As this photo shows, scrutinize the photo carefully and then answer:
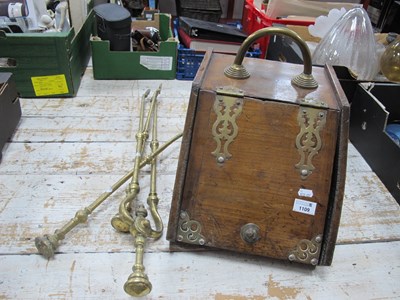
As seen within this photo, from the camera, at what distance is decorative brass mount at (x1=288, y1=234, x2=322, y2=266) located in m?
0.64

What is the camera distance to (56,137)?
0.96 m

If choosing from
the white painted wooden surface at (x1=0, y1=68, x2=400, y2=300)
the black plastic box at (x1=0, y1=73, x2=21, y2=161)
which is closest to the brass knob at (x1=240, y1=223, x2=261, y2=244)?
the white painted wooden surface at (x1=0, y1=68, x2=400, y2=300)

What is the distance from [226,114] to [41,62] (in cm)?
72

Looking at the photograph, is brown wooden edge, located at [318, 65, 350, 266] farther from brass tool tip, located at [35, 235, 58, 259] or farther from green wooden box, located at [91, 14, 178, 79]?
green wooden box, located at [91, 14, 178, 79]

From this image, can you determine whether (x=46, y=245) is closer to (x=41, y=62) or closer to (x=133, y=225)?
(x=133, y=225)

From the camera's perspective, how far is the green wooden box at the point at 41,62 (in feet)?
3.44

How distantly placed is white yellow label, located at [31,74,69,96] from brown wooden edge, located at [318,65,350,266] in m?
0.82

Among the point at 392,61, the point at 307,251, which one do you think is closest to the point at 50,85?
the point at 307,251

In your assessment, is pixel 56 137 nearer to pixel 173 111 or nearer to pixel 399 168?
pixel 173 111

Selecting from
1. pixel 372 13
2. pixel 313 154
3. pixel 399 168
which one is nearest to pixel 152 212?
pixel 313 154

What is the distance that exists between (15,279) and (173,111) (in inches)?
25.3

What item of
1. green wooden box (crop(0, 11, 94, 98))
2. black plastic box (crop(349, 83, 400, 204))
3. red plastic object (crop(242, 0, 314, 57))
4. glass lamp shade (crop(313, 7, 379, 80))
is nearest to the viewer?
black plastic box (crop(349, 83, 400, 204))

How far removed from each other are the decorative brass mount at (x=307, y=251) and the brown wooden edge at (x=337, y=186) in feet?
0.03

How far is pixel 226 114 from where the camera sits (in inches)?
24.3
